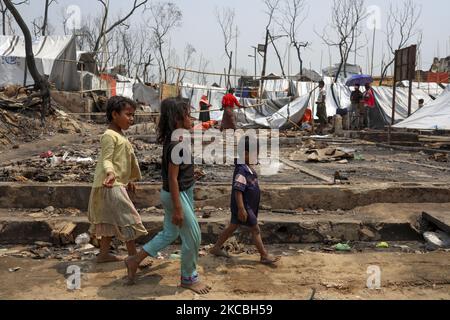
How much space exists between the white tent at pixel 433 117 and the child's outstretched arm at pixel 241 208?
8.36 metres

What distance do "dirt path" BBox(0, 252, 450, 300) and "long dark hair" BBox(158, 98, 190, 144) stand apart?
41.3 inches

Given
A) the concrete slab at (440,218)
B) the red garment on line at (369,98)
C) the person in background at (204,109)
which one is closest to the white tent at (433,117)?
the red garment on line at (369,98)

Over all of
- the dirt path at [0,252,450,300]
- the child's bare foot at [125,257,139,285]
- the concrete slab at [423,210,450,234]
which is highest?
the concrete slab at [423,210,450,234]

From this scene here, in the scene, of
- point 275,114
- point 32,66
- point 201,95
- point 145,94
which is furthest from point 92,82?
point 275,114

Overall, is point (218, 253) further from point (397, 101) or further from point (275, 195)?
point (397, 101)

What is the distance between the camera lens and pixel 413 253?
3.71 metres

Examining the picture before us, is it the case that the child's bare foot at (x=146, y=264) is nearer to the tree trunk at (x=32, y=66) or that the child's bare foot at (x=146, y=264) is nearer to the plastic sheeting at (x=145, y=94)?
the tree trunk at (x=32, y=66)

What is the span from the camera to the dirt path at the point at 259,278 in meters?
2.83

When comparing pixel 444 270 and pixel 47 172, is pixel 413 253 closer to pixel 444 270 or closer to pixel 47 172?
pixel 444 270

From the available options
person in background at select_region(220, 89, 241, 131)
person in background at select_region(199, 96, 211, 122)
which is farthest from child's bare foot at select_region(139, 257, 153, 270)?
person in background at select_region(199, 96, 211, 122)

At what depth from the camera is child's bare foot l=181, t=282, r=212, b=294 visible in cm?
282

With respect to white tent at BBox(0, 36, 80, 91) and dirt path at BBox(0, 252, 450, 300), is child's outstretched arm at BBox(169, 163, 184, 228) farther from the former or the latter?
white tent at BBox(0, 36, 80, 91)
